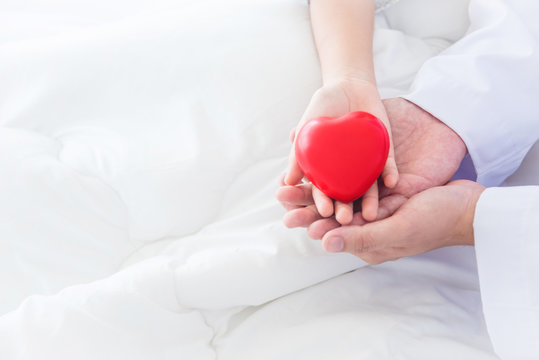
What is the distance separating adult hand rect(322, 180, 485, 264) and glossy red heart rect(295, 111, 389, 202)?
2.6 inches

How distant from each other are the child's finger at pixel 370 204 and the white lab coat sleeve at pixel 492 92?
23 centimetres

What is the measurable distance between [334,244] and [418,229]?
0.43 feet

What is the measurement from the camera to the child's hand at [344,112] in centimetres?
69

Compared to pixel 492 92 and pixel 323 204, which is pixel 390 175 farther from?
pixel 492 92

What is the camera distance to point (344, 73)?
85cm

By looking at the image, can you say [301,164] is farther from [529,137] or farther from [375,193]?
[529,137]

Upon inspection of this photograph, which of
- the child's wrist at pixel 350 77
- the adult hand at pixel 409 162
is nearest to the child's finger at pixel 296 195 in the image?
the adult hand at pixel 409 162

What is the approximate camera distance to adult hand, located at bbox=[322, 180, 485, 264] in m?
0.65

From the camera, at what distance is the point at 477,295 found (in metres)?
0.76

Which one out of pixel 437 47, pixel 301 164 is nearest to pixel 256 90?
pixel 301 164

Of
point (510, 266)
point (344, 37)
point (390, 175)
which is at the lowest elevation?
point (510, 266)

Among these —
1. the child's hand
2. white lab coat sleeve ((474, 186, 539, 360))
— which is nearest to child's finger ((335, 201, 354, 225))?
the child's hand

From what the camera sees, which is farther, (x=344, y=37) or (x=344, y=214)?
(x=344, y=37)

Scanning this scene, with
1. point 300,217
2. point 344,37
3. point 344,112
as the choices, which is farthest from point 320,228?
point 344,37
